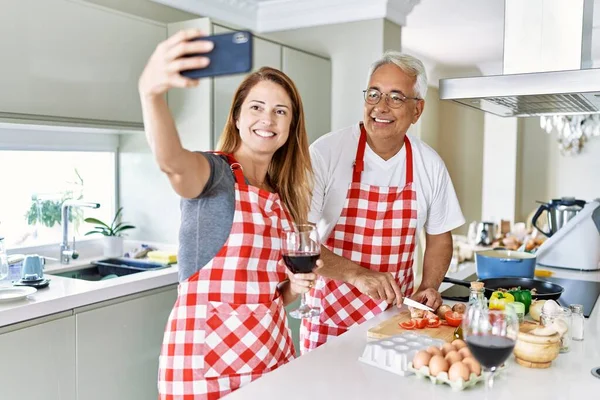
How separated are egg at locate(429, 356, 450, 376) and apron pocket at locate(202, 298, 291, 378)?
428mm

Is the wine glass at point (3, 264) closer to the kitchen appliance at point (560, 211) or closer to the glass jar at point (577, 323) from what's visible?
the glass jar at point (577, 323)

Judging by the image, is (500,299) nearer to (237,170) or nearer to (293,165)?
(293,165)

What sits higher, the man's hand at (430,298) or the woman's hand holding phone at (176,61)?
the woman's hand holding phone at (176,61)

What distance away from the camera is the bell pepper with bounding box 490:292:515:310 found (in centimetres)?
160

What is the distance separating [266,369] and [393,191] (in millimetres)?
888

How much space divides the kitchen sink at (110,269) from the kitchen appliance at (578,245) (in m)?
1.88

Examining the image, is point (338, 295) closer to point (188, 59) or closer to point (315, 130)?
point (188, 59)

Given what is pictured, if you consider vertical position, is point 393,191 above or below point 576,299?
above

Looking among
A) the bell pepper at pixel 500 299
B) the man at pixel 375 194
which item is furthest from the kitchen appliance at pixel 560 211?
the bell pepper at pixel 500 299

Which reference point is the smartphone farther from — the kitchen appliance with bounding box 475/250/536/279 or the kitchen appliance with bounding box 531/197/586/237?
the kitchen appliance with bounding box 531/197/586/237

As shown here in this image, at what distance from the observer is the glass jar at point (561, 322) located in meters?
1.48

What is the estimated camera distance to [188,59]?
0.94 metres

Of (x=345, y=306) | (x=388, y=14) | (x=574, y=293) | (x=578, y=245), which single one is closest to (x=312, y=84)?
(x=388, y=14)

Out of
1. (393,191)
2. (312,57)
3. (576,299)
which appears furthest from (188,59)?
(312,57)
